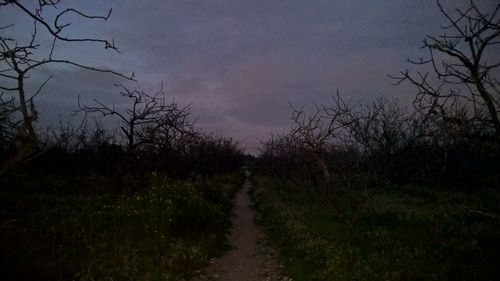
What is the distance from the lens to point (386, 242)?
13391 mm

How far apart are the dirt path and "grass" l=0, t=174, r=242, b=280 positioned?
0.48m

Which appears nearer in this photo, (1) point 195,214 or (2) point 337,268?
(2) point 337,268

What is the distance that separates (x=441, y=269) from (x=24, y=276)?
27.0ft

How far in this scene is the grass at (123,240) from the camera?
9898mm

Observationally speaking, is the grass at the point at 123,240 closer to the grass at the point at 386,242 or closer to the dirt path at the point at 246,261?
the dirt path at the point at 246,261

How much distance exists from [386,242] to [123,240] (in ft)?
24.9

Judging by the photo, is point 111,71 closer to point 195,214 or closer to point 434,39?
point 434,39

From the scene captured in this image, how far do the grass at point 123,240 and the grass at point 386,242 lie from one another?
2.86 metres

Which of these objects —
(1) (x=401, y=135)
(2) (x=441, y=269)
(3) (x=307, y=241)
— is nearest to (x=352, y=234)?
(3) (x=307, y=241)

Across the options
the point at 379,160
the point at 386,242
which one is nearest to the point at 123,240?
the point at 386,242

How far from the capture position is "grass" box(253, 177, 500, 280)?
32.3 ft

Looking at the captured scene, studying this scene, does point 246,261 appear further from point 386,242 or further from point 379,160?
point 379,160

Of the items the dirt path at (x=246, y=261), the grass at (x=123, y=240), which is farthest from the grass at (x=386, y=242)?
the grass at (x=123, y=240)

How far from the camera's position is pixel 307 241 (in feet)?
47.8
